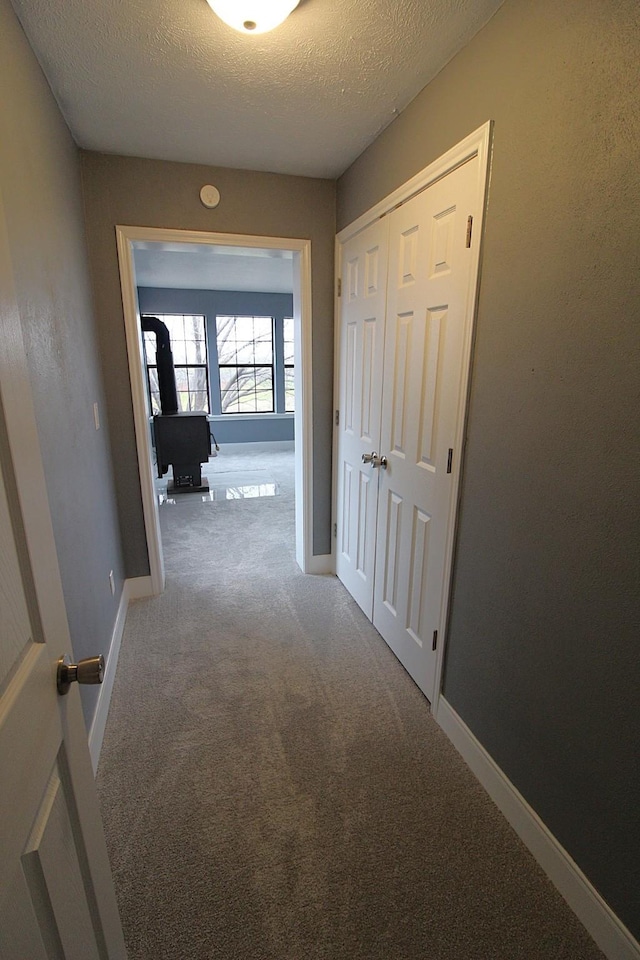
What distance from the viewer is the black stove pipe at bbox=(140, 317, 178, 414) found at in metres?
5.14

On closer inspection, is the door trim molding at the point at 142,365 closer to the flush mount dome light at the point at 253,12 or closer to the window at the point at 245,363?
Answer: the flush mount dome light at the point at 253,12

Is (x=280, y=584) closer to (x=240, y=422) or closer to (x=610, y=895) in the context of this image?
(x=610, y=895)

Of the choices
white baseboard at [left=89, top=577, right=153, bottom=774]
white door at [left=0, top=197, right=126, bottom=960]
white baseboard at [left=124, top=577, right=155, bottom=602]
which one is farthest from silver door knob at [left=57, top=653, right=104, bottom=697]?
white baseboard at [left=124, top=577, right=155, bottom=602]

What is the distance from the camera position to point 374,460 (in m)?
2.23

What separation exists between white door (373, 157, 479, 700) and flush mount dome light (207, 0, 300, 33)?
0.67 metres

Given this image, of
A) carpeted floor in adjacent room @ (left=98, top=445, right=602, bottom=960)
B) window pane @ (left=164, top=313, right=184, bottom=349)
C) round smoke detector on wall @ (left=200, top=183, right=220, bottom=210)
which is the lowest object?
carpeted floor in adjacent room @ (left=98, top=445, right=602, bottom=960)

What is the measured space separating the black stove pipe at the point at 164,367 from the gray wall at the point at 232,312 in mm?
1466

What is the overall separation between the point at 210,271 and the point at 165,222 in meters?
3.29

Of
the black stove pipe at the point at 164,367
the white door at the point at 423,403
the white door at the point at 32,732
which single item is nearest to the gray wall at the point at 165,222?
the white door at the point at 423,403

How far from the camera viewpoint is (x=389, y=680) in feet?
6.81

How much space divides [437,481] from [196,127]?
182 centimetres

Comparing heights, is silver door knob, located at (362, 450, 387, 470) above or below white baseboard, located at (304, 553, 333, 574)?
above

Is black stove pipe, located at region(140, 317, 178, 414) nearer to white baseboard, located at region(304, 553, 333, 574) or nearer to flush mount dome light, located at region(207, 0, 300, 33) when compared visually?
white baseboard, located at region(304, 553, 333, 574)

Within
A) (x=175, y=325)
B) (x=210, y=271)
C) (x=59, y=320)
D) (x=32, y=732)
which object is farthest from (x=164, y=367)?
(x=32, y=732)
